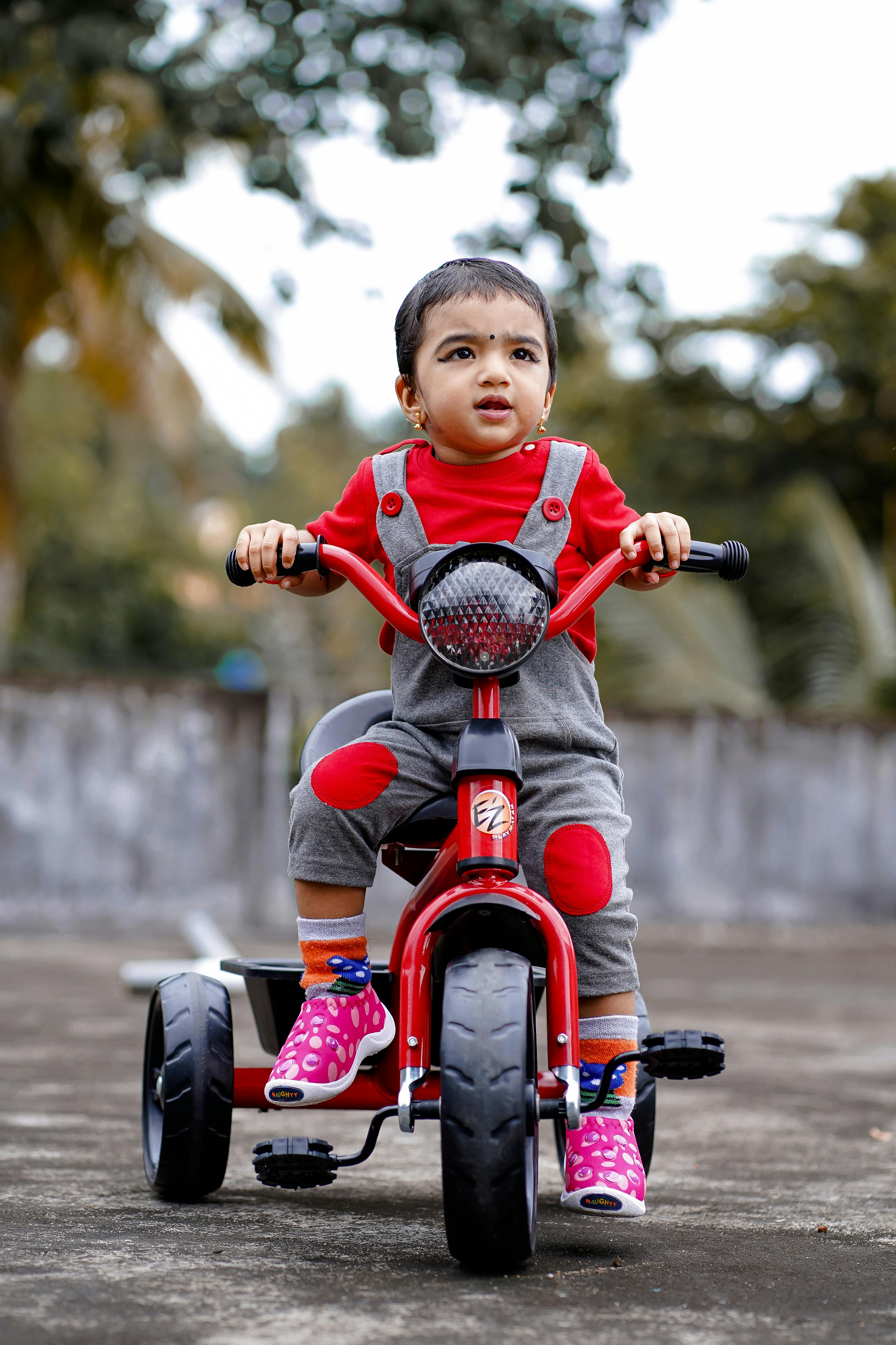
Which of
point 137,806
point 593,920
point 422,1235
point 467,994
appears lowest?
point 422,1235

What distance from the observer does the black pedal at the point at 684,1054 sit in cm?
254

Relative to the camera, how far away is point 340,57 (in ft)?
28.9

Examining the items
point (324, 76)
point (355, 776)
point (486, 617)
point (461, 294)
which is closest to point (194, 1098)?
point (355, 776)

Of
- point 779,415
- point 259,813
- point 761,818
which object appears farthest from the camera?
point 779,415

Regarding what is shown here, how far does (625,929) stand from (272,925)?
7646mm

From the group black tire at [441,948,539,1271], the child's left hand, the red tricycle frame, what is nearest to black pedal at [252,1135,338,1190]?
the red tricycle frame

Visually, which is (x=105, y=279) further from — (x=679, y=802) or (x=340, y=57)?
(x=679, y=802)

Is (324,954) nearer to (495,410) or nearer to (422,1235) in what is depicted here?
(422,1235)

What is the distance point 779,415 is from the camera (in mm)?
16266

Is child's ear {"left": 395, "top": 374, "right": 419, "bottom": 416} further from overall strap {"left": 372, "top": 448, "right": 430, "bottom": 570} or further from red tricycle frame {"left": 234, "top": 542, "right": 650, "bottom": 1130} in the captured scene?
red tricycle frame {"left": 234, "top": 542, "right": 650, "bottom": 1130}

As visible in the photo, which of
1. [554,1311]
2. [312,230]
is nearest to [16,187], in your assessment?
[312,230]

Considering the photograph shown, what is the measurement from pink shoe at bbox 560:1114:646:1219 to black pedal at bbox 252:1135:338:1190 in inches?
16.1

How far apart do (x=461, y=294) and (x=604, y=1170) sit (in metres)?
1.56

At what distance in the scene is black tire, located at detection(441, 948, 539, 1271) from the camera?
2.33 meters
